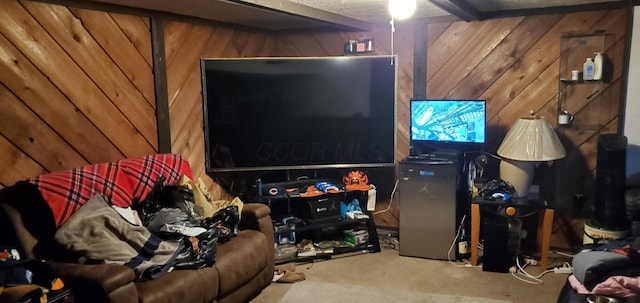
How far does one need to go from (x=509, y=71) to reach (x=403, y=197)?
4.32 feet

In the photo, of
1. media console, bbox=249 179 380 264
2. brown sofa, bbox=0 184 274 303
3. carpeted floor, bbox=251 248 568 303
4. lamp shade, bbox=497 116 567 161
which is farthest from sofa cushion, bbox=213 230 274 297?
lamp shade, bbox=497 116 567 161

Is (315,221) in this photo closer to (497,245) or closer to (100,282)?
(497,245)

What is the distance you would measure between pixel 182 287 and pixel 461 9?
2.46m

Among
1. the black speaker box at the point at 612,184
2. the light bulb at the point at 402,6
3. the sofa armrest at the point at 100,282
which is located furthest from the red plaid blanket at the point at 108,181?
the black speaker box at the point at 612,184

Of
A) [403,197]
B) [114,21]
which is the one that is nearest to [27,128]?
[114,21]

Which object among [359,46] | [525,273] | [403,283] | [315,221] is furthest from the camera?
[359,46]

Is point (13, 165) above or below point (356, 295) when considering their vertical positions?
above

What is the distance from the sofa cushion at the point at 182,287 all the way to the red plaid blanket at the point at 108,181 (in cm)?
60

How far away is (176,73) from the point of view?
368cm

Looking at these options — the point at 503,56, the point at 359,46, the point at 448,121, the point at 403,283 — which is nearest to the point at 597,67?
the point at 503,56

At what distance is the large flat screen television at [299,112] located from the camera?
3.89 metres

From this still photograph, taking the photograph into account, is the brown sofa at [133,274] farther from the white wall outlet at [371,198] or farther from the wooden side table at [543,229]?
the wooden side table at [543,229]

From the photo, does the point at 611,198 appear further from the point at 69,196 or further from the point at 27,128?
the point at 27,128

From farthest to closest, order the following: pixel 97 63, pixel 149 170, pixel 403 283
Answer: pixel 403 283, pixel 149 170, pixel 97 63
